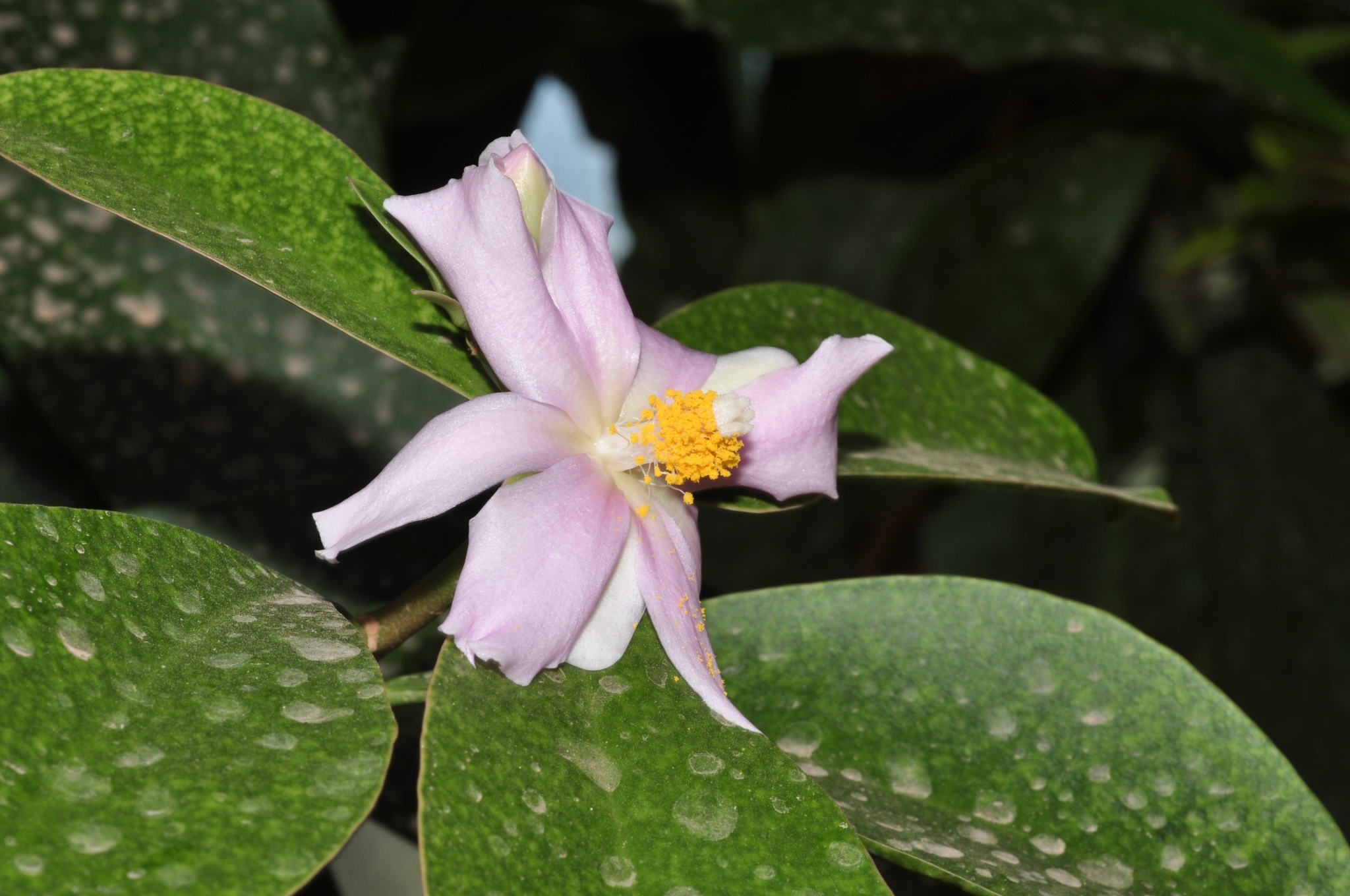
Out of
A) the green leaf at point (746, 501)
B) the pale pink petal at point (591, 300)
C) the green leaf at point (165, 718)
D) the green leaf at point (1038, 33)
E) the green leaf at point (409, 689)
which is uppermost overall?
the green leaf at point (1038, 33)

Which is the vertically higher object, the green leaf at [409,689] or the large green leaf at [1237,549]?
the green leaf at [409,689]

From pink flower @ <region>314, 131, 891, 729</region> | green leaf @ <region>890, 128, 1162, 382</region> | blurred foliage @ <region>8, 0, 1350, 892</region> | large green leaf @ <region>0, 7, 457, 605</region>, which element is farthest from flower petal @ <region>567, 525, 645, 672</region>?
green leaf @ <region>890, 128, 1162, 382</region>

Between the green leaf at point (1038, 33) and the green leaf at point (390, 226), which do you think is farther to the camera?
the green leaf at point (1038, 33)

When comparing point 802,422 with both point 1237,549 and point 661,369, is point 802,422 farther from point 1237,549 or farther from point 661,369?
point 1237,549

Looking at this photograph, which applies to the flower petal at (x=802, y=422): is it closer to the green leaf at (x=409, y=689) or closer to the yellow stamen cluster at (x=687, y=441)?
the yellow stamen cluster at (x=687, y=441)

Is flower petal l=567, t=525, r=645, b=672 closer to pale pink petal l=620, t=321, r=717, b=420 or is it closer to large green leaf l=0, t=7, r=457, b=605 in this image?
pale pink petal l=620, t=321, r=717, b=420

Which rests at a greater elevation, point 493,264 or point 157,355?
point 493,264

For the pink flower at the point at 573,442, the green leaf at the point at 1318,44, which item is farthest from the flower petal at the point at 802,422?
the green leaf at the point at 1318,44

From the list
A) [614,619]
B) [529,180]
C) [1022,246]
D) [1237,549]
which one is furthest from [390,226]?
[1237,549]
